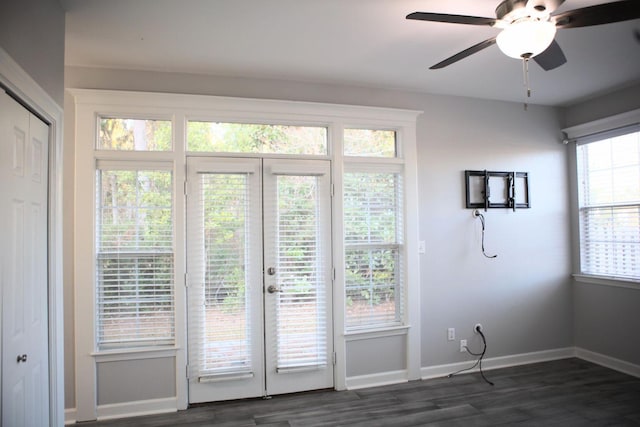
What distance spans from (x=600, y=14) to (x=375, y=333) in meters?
2.77

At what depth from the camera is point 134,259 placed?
3064 mm

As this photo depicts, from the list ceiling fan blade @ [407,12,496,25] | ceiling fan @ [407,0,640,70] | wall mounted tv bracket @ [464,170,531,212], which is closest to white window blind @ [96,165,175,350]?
ceiling fan blade @ [407,12,496,25]

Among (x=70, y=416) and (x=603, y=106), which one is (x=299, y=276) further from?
(x=603, y=106)

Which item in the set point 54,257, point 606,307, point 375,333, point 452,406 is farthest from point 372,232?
point 606,307

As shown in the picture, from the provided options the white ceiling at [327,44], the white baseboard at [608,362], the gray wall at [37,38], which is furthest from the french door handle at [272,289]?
the white baseboard at [608,362]

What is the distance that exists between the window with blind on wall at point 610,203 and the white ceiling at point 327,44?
0.61m

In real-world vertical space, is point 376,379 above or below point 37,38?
below

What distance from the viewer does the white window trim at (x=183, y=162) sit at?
2.96 m

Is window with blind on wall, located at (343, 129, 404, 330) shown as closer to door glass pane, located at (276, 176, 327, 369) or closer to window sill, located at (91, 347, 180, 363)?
door glass pane, located at (276, 176, 327, 369)

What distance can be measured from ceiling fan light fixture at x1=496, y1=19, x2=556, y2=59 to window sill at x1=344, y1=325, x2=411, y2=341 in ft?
8.19

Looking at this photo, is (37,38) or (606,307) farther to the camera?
(606,307)

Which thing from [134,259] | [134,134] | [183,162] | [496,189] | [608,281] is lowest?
[608,281]

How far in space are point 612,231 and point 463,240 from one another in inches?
58.8

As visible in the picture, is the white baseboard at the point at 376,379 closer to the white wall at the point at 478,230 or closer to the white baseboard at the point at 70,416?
the white wall at the point at 478,230
